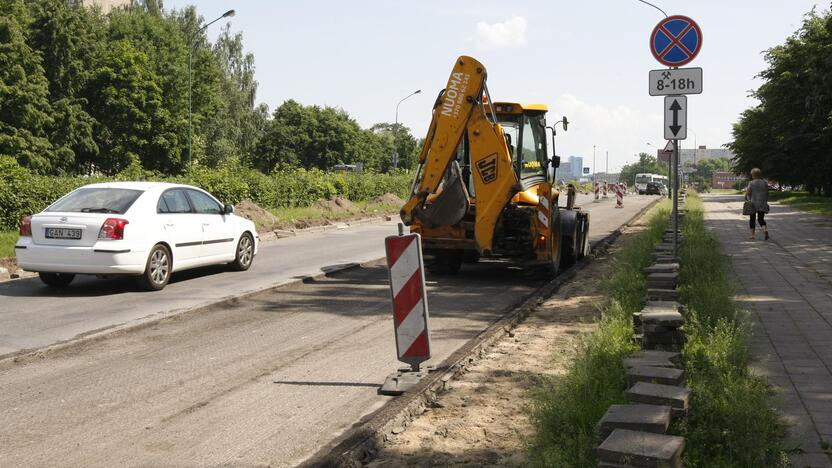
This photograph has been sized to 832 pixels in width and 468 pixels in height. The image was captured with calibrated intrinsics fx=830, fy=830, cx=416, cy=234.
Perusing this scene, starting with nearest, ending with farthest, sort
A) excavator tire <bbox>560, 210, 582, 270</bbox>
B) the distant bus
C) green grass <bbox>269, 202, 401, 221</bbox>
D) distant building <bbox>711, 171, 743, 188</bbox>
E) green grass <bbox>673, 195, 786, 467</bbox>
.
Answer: green grass <bbox>673, 195, 786, 467</bbox> → excavator tire <bbox>560, 210, 582, 270</bbox> → green grass <bbox>269, 202, 401, 221</bbox> → the distant bus → distant building <bbox>711, 171, 743, 188</bbox>

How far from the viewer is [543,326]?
8.78m

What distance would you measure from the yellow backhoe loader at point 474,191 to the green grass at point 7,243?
7224mm

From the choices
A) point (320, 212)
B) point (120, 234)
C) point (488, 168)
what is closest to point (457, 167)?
point (488, 168)

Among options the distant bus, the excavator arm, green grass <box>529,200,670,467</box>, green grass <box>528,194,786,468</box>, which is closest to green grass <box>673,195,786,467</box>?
green grass <box>528,194,786,468</box>

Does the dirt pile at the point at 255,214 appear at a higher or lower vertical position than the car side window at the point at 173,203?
lower

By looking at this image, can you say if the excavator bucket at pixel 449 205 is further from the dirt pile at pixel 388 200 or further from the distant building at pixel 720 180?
the distant building at pixel 720 180

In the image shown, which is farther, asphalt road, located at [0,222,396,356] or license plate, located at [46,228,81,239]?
license plate, located at [46,228,81,239]

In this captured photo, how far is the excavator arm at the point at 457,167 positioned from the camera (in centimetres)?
1202

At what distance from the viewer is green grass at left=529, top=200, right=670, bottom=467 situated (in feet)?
13.6

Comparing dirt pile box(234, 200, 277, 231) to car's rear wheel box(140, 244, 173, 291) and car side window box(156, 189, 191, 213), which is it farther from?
car's rear wheel box(140, 244, 173, 291)

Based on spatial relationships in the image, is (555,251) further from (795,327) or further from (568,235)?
(795,327)

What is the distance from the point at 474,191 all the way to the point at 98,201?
5388 mm

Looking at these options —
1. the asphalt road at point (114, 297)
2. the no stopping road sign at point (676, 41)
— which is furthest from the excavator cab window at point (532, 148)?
the asphalt road at point (114, 297)

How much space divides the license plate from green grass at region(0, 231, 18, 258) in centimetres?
411
